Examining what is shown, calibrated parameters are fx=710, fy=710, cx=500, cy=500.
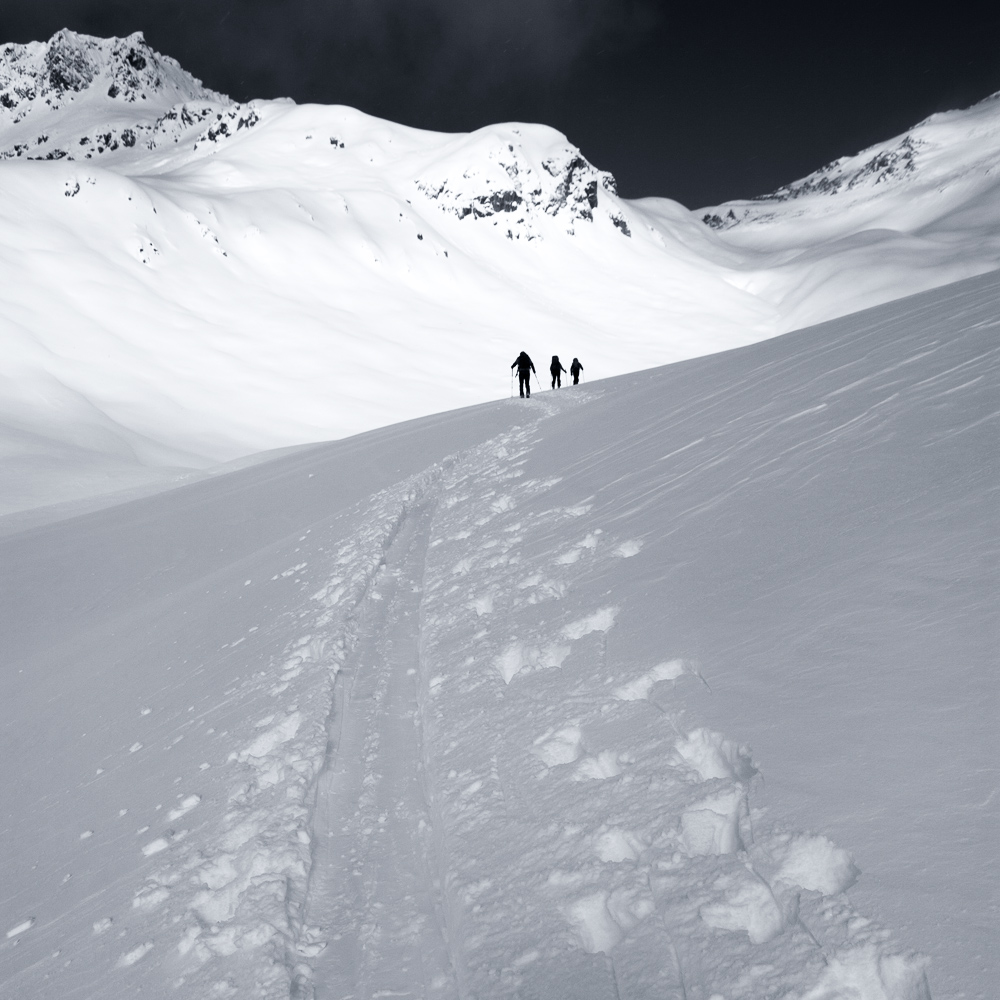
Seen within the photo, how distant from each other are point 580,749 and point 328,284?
62307 millimetres

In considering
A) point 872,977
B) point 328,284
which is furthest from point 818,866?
point 328,284

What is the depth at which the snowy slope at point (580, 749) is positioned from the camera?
2227mm

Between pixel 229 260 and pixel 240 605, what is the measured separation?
56683mm

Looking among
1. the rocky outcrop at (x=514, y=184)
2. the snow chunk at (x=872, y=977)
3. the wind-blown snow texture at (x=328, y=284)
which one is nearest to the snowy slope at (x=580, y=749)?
the snow chunk at (x=872, y=977)

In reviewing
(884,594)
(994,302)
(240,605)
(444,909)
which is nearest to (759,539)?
(884,594)

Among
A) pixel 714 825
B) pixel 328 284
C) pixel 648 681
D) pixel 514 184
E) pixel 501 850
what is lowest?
pixel 501 850

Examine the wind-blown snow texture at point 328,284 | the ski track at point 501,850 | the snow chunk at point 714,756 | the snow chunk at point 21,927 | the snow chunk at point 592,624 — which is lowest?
the snow chunk at point 21,927

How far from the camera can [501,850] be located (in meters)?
2.82

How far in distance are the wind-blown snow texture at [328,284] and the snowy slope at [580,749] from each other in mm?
12871

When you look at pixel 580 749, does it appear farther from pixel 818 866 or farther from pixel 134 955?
pixel 134 955

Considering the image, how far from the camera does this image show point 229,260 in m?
56.1

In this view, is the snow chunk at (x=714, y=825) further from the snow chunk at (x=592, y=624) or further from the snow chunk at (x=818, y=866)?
the snow chunk at (x=592, y=624)

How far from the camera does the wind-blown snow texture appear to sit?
30.1 m

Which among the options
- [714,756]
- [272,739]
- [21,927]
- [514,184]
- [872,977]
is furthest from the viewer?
[514,184]
